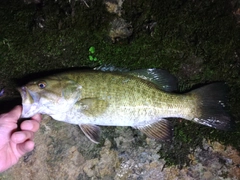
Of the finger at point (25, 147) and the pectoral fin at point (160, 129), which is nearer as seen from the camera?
the finger at point (25, 147)

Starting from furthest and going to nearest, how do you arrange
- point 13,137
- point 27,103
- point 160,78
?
point 160,78, point 27,103, point 13,137

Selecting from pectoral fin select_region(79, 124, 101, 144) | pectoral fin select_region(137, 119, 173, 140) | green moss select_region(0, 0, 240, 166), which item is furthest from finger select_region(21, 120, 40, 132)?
pectoral fin select_region(137, 119, 173, 140)

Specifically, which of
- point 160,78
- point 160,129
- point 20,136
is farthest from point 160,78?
point 20,136

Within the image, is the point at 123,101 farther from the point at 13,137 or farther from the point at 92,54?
the point at 13,137

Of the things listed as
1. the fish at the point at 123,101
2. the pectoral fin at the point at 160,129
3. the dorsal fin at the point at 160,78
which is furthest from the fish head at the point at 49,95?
the pectoral fin at the point at 160,129

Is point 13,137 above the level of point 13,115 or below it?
below

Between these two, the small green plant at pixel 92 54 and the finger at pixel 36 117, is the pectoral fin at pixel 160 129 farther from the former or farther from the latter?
the finger at pixel 36 117

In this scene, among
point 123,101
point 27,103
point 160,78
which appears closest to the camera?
point 27,103

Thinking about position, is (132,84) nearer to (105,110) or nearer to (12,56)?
(105,110)
